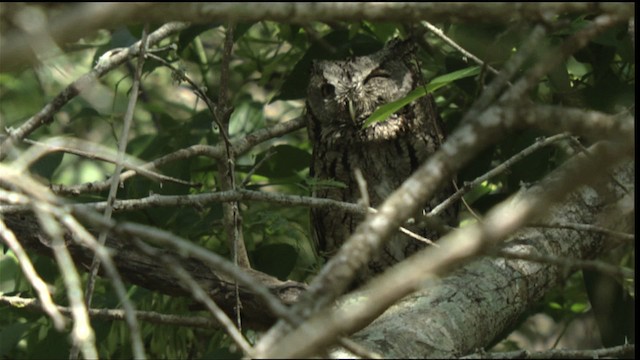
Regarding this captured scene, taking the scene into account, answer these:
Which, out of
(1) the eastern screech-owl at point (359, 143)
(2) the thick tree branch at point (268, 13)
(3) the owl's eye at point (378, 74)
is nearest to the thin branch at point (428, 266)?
(2) the thick tree branch at point (268, 13)

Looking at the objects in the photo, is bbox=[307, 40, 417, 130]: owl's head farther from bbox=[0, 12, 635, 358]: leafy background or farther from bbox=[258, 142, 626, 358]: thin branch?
bbox=[258, 142, 626, 358]: thin branch

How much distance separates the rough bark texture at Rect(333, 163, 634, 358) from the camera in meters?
2.25

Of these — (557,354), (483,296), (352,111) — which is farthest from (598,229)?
(352,111)

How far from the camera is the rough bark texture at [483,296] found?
2.25 metres

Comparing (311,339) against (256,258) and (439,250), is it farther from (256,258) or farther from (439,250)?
(256,258)

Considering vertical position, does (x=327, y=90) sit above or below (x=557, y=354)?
above

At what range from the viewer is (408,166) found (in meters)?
3.86

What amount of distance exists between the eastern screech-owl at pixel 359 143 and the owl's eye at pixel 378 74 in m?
0.07

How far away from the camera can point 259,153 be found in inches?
131

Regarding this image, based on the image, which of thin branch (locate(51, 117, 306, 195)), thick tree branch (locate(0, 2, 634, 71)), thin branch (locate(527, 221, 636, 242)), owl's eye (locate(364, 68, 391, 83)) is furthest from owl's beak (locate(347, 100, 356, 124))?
thick tree branch (locate(0, 2, 634, 71))

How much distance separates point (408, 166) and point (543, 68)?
2624mm

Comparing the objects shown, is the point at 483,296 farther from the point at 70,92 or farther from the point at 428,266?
the point at 428,266

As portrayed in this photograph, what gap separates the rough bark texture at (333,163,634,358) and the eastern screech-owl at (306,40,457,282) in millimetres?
867

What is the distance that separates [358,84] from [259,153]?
0.77 metres
